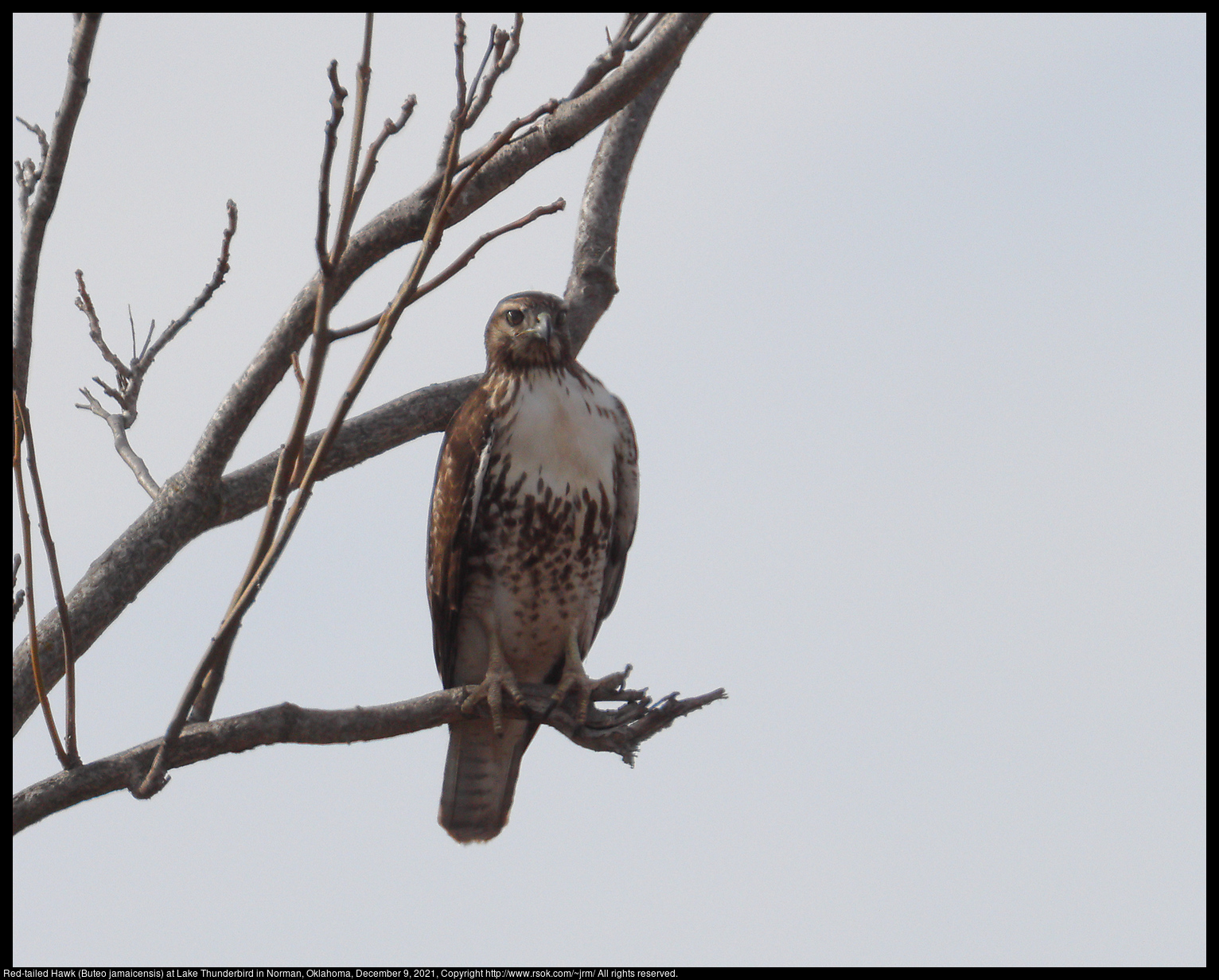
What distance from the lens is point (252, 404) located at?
3.26 metres

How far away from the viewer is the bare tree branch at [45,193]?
8.34 ft

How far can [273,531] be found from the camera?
6.10 ft

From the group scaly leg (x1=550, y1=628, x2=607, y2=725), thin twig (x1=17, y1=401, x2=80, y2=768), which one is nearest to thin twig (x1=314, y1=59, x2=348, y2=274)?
thin twig (x1=17, y1=401, x2=80, y2=768)

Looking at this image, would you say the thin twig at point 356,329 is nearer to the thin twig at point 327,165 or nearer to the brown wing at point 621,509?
the thin twig at point 327,165

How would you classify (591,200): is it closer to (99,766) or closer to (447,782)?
(447,782)

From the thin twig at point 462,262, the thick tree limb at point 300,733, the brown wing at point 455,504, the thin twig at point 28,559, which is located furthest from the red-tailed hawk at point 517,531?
the thin twig at point 462,262

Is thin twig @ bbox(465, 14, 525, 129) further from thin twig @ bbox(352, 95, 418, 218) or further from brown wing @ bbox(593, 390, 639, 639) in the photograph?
brown wing @ bbox(593, 390, 639, 639)

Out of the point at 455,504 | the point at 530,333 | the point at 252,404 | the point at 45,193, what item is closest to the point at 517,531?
the point at 455,504

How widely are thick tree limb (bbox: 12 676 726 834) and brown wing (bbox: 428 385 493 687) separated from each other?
769mm

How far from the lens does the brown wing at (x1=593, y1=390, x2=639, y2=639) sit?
4.17 m

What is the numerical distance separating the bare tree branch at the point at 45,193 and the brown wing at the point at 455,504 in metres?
1.49

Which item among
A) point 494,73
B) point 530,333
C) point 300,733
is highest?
point 530,333

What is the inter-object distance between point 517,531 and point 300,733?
50.3 inches

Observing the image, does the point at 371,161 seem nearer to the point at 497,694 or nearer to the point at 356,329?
the point at 356,329
